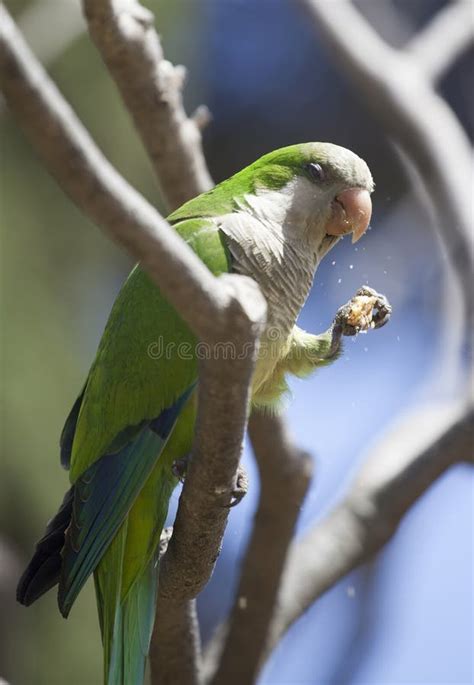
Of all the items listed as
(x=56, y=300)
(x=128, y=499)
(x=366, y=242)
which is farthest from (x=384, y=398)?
(x=56, y=300)

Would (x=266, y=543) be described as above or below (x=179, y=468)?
below

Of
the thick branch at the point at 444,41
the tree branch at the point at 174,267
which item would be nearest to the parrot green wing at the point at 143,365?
the tree branch at the point at 174,267

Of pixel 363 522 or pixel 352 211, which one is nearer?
pixel 352 211

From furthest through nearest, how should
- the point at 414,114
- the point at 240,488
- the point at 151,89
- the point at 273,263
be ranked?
the point at 414,114 → the point at 151,89 → the point at 273,263 → the point at 240,488

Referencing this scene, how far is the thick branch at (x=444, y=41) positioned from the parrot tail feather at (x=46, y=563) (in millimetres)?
1841

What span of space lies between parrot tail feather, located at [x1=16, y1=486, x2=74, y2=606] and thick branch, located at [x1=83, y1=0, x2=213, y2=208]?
3.17ft

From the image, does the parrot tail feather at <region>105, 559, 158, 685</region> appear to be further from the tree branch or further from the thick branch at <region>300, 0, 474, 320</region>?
the thick branch at <region>300, 0, 474, 320</region>

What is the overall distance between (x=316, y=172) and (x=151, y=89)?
591 millimetres

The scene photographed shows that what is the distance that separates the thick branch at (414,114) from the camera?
2393 millimetres

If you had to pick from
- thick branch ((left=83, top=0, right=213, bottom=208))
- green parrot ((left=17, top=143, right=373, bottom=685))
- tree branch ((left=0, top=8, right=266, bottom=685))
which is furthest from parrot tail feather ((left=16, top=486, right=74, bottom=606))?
thick branch ((left=83, top=0, right=213, bottom=208))

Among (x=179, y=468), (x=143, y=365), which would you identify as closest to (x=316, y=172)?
(x=143, y=365)

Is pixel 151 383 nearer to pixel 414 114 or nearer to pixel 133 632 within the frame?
pixel 133 632

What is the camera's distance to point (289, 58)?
3.62 m

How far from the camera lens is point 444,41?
287 cm
